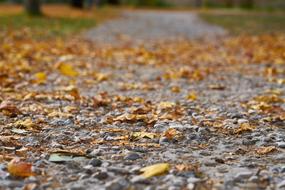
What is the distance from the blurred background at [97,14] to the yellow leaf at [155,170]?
35.1 ft

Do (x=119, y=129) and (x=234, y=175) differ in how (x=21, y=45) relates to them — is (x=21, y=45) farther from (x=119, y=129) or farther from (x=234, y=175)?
(x=234, y=175)

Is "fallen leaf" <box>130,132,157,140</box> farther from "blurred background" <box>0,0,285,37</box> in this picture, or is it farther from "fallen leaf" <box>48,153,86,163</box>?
"blurred background" <box>0,0,285,37</box>

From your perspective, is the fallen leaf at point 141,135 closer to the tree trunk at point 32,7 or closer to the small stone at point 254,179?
the small stone at point 254,179

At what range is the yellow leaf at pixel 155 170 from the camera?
3183mm

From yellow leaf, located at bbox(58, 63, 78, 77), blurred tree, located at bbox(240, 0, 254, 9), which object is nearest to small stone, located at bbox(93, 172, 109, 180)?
yellow leaf, located at bbox(58, 63, 78, 77)

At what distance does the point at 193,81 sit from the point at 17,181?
4.44m

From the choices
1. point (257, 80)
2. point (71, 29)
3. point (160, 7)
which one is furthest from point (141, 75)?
point (160, 7)

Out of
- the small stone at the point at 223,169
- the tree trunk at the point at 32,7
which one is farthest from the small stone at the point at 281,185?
the tree trunk at the point at 32,7

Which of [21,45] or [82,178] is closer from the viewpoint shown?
[82,178]

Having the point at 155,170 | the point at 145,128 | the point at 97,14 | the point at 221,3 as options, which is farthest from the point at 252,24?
the point at 221,3

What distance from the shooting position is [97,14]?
27.8 m

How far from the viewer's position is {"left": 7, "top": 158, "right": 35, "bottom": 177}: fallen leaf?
3.18m

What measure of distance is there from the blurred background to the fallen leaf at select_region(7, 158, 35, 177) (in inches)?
416

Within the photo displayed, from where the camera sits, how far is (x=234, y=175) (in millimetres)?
3244
